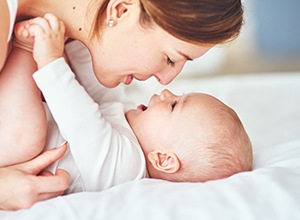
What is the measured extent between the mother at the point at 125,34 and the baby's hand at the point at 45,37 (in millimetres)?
47

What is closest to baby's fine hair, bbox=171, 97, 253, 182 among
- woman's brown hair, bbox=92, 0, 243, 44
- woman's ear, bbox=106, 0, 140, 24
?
woman's brown hair, bbox=92, 0, 243, 44

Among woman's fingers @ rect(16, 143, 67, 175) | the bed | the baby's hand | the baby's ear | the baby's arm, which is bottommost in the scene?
the baby's ear

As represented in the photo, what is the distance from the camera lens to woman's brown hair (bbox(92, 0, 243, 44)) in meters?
1.24

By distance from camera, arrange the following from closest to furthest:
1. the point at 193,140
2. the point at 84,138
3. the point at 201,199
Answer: the point at 201,199
the point at 84,138
the point at 193,140

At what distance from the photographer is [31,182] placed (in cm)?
123

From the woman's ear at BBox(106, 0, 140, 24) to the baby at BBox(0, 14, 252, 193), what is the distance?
11cm

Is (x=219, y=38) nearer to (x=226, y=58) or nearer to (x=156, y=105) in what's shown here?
(x=156, y=105)

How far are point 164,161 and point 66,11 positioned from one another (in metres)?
0.43

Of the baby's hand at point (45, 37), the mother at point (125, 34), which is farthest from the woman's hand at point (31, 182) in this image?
the baby's hand at point (45, 37)

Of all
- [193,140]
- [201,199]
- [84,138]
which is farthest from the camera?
[193,140]

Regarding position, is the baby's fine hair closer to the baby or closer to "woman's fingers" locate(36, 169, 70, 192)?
the baby

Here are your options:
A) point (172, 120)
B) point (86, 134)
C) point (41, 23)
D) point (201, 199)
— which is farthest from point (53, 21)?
point (201, 199)

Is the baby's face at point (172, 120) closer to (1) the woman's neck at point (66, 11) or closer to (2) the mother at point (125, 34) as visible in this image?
(2) the mother at point (125, 34)

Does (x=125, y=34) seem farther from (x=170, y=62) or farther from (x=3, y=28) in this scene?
(x=3, y=28)
